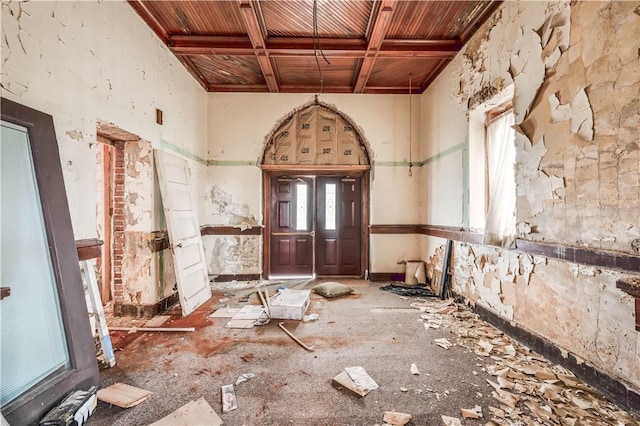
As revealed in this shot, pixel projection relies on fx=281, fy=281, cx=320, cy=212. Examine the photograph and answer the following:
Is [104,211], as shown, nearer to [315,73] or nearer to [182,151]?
[182,151]

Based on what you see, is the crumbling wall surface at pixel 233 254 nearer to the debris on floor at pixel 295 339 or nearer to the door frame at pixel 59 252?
the debris on floor at pixel 295 339

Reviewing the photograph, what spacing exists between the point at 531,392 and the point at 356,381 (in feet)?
3.88

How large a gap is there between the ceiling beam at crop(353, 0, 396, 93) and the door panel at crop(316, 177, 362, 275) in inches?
70.6

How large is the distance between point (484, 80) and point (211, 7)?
3.19 m

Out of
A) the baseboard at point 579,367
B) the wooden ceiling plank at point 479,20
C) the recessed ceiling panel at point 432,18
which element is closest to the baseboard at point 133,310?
the baseboard at point 579,367

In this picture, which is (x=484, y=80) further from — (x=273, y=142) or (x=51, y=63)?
(x=51, y=63)

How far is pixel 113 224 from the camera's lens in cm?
336

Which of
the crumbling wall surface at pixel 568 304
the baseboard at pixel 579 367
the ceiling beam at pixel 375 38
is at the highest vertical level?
the ceiling beam at pixel 375 38

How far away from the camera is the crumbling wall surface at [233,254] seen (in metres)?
5.03

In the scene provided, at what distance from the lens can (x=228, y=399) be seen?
1.86 metres

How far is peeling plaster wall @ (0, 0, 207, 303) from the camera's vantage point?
6.23 ft

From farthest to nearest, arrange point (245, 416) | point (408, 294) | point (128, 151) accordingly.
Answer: point (408, 294), point (128, 151), point (245, 416)

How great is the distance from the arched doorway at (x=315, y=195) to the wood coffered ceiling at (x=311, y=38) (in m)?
0.74

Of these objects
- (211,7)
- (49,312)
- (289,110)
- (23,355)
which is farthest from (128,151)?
(289,110)
